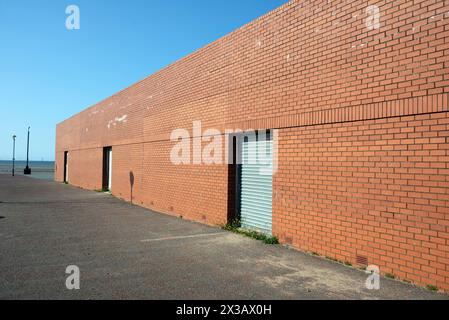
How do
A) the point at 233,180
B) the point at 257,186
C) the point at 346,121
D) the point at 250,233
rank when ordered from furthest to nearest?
the point at 233,180 → the point at 257,186 → the point at 250,233 → the point at 346,121

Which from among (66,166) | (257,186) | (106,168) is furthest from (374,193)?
(66,166)

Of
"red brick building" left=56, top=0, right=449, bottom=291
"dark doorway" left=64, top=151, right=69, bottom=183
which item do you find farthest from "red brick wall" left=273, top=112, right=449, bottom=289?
"dark doorway" left=64, top=151, right=69, bottom=183

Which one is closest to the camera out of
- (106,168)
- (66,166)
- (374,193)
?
(374,193)

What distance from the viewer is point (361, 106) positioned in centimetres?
564

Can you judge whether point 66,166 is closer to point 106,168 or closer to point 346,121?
point 106,168

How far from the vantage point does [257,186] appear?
820 cm

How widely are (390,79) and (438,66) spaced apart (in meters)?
0.69

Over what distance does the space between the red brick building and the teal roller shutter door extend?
37 cm

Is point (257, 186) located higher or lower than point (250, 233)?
higher

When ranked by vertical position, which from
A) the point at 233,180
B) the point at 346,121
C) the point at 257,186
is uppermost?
the point at 346,121

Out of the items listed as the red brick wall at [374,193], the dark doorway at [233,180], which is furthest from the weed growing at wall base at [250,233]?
the red brick wall at [374,193]

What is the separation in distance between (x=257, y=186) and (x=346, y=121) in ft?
9.76
